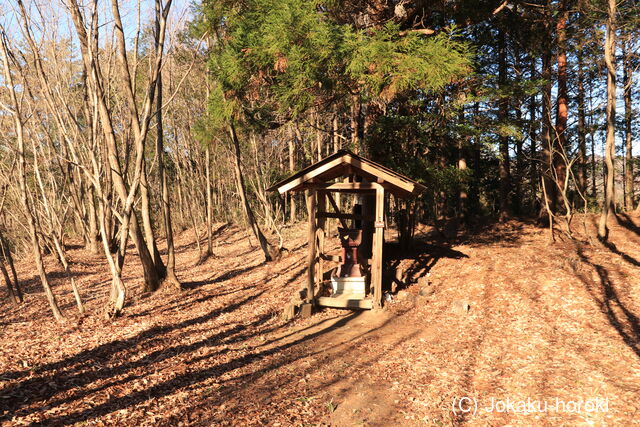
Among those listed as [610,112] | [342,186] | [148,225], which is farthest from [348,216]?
[610,112]

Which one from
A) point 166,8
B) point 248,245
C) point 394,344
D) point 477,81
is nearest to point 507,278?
point 394,344

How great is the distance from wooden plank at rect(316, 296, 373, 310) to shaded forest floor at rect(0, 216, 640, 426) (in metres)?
0.19

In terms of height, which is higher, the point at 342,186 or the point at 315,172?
the point at 315,172

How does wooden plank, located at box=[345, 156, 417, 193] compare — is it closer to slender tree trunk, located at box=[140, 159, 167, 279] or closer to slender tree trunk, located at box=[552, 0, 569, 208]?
slender tree trunk, located at box=[140, 159, 167, 279]

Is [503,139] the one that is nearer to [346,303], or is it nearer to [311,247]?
[311,247]

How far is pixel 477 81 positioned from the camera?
414 inches

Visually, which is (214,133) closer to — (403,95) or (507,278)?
(403,95)

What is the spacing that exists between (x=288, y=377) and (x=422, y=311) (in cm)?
414

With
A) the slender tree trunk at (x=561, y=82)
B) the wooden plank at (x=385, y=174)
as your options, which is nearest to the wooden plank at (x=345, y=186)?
the wooden plank at (x=385, y=174)

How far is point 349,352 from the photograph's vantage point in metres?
6.43

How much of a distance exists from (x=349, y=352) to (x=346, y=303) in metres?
2.37

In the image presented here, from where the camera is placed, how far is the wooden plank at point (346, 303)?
8.73 meters

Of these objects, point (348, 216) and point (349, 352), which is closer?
point (349, 352)

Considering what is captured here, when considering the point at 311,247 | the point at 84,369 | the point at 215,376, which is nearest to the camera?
the point at 84,369
